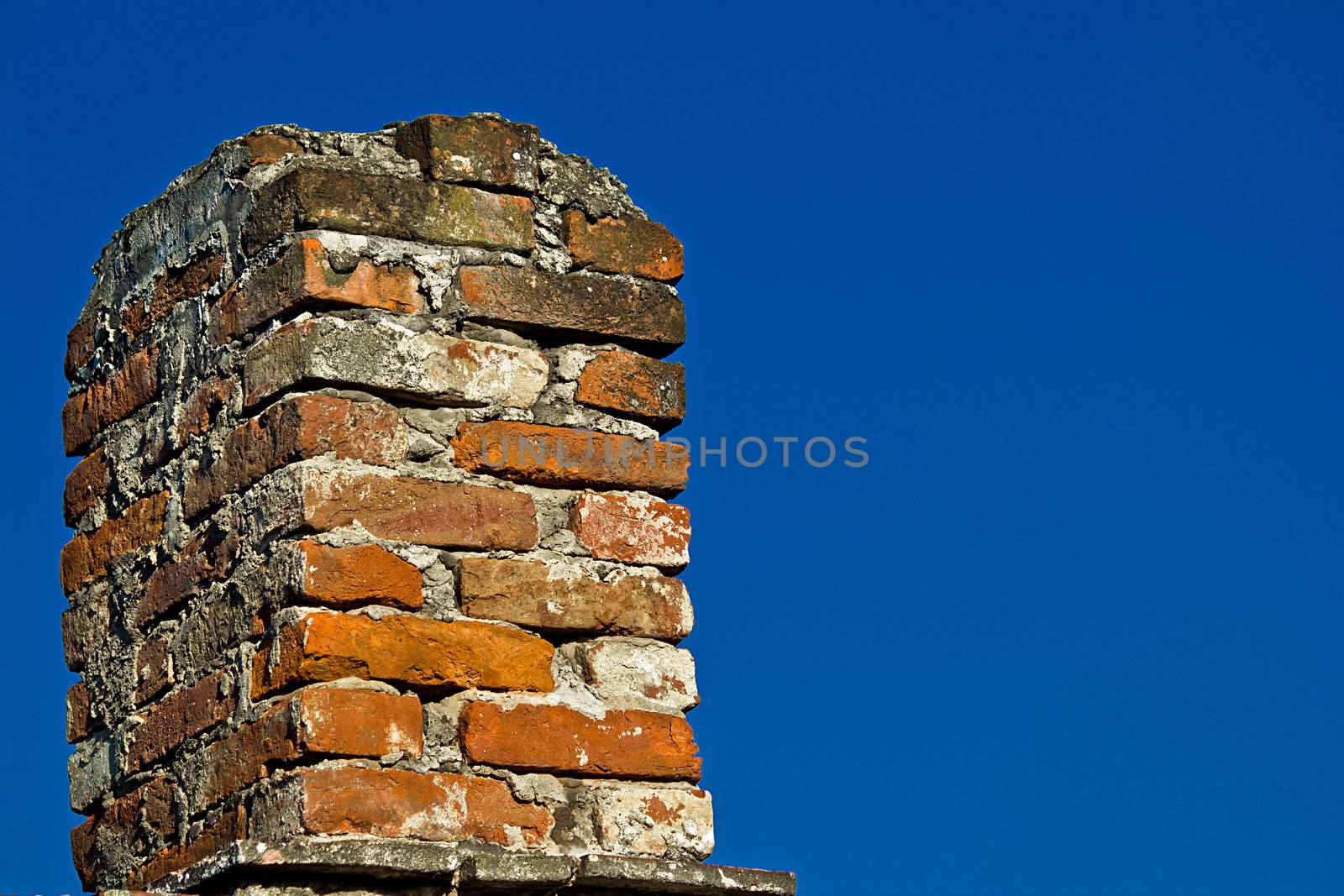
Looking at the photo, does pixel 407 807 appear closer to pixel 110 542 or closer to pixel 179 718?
pixel 179 718

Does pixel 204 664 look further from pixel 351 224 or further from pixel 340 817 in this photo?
pixel 351 224

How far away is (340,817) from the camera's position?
3.21m

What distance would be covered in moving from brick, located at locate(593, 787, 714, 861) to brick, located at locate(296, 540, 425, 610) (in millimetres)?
483

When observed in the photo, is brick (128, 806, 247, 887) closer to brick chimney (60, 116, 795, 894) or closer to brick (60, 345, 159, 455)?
brick chimney (60, 116, 795, 894)

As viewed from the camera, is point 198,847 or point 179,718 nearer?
point 198,847

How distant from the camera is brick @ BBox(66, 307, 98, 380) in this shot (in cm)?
427

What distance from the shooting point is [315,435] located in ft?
11.2

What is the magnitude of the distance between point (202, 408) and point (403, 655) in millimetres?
709

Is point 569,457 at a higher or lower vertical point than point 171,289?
lower

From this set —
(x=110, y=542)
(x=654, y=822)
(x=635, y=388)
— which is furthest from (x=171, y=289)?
(x=654, y=822)

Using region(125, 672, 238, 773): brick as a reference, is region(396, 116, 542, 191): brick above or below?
above

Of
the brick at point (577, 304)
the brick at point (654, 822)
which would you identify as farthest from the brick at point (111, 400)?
the brick at point (654, 822)

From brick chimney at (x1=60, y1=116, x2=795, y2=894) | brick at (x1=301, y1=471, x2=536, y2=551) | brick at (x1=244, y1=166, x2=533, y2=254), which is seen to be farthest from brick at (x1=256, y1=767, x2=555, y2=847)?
brick at (x1=244, y1=166, x2=533, y2=254)

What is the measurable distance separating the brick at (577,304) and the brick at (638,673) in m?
0.58
